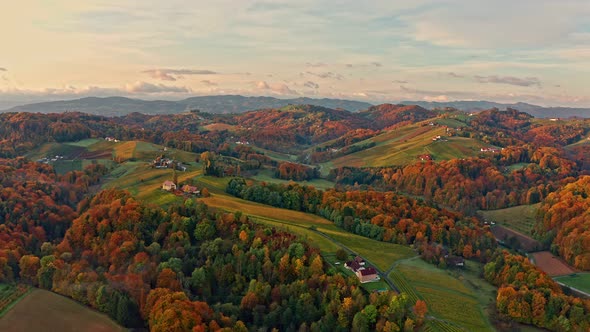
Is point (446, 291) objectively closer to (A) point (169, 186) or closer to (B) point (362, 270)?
(B) point (362, 270)

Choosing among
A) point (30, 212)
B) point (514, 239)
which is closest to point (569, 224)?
point (514, 239)

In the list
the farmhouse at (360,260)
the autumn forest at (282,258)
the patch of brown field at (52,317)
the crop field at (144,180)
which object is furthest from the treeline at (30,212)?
the farmhouse at (360,260)

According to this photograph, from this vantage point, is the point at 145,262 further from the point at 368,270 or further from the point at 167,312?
the point at 368,270

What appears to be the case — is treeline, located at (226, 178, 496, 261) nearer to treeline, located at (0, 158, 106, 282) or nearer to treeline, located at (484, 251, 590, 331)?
treeline, located at (484, 251, 590, 331)

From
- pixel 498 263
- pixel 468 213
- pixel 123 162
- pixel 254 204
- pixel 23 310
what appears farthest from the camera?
pixel 123 162

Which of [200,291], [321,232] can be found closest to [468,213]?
[321,232]

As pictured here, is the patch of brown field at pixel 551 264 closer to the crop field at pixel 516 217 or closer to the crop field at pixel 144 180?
the crop field at pixel 516 217

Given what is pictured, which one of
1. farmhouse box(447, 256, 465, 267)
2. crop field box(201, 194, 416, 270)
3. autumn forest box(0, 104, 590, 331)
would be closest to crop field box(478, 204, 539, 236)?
autumn forest box(0, 104, 590, 331)

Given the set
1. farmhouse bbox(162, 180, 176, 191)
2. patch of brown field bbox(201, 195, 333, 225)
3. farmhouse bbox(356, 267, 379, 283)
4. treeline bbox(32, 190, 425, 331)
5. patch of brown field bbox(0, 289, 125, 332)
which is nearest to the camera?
patch of brown field bbox(0, 289, 125, 332)
